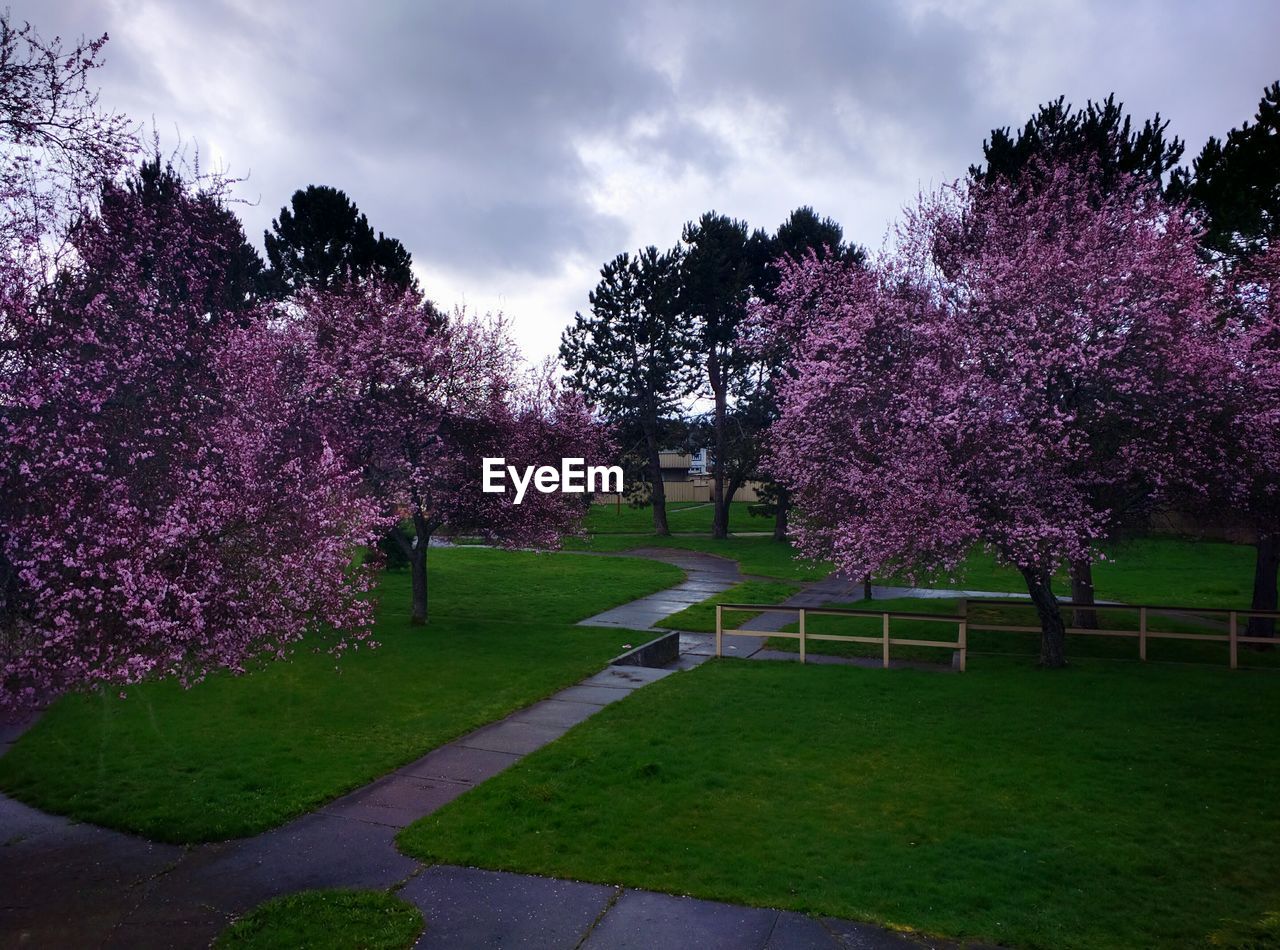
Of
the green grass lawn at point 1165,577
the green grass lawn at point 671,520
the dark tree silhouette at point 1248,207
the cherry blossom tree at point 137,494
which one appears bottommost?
the green grass lawn at point 1165,577

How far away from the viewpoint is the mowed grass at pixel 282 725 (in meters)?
9.84

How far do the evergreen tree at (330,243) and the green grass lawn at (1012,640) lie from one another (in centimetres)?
2153

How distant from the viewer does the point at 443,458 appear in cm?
1953

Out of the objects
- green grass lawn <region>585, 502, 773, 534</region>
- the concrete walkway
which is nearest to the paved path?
the concrete walkway

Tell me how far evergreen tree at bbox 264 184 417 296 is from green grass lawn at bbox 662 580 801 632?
17260 mm

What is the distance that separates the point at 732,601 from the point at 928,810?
17.1 meters

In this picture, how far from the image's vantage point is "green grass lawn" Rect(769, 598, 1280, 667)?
18719mm

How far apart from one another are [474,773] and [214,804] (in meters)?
2.99

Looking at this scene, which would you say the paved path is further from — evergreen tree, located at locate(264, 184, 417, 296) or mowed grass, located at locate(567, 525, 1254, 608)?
evergreen tree, located at locate(264, 184, 417, 296)

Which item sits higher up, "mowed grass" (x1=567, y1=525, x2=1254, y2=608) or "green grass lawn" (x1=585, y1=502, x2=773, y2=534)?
"green grass lawn" (x1=585, y1=502, x2=773, y2=534)

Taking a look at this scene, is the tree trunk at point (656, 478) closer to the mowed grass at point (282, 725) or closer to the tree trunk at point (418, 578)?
the mowed grass at point (282, 725)

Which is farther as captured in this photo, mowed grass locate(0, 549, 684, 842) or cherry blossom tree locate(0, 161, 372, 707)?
mowed grass locate(0, 549, 684, 842)

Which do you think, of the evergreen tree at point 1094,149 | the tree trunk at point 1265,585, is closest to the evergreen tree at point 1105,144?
the evergreen tree at point 1094,149

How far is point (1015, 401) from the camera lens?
1480 cm
